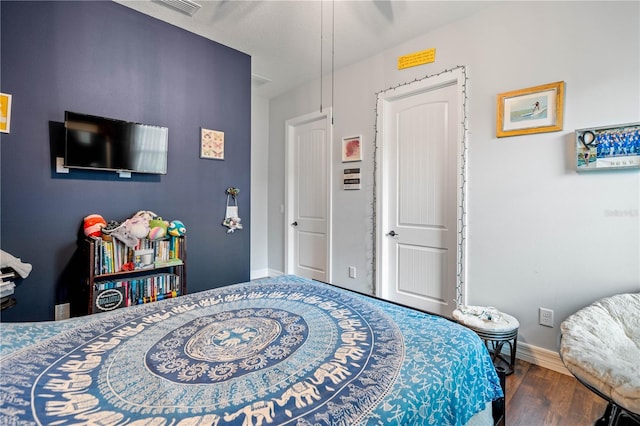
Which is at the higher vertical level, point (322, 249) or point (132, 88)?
point (132, 88)

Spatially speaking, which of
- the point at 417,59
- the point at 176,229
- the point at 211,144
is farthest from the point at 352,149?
the point at 176,229

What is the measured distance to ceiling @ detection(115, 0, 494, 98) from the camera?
233 centimetres

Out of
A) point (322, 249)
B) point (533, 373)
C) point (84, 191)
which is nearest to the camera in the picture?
point (533, 373)

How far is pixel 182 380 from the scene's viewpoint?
0.87 meters

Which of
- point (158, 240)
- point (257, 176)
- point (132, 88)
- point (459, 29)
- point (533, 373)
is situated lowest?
point (533, 373)

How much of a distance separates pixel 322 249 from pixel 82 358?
9.46 feet

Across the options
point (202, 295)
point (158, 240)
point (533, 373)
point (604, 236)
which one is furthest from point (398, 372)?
point (158, 240)

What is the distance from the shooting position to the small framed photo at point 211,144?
111 inches

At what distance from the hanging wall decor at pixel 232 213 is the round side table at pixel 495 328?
6.99ft

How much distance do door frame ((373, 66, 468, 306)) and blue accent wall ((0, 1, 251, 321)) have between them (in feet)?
4.59

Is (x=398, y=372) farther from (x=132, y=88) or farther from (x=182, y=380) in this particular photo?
(x=132, y=88)

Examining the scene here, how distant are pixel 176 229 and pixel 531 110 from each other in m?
2.86

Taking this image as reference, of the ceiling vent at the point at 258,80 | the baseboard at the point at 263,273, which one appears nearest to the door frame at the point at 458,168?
the ceiling vent at the point at 258,80

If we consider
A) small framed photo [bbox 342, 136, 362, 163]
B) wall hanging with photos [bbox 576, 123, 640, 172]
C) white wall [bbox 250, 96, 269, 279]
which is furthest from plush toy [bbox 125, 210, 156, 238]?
wall hanging with photos [bbox 576, 123, 640, 172]
